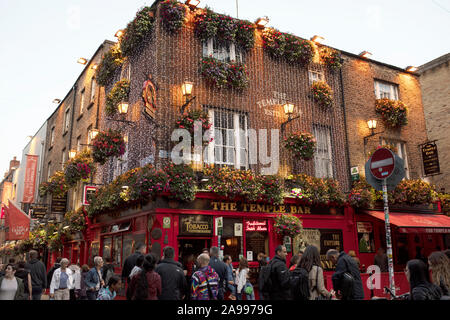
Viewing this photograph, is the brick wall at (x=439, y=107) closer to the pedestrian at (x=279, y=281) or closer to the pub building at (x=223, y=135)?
the pub building at (x=223, y=135)

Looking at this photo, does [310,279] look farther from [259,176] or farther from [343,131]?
[343,131]

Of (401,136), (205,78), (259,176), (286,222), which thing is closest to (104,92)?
(205,78)

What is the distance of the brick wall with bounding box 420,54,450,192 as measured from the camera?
19812 millimetres

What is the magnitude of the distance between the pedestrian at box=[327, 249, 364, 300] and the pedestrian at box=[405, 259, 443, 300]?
6.95 feet

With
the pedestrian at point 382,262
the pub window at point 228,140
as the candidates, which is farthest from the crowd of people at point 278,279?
the pedestrian at point 382,262

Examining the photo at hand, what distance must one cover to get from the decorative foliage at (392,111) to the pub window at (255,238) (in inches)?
330

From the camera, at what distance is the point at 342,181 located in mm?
16719

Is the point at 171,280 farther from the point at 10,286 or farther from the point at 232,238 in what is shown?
the point at 232,238

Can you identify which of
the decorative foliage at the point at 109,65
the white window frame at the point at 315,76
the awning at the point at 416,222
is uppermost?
the decorative foliage at the point at 109,65

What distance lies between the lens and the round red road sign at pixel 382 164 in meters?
6.93

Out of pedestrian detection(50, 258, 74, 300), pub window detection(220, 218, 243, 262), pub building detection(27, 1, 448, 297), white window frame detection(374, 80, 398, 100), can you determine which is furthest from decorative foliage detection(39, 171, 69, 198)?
white window frame detection(374, 80, 398, 100)

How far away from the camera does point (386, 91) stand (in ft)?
64.1

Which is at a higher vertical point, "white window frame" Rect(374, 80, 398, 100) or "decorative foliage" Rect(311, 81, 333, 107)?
"white window frame" Rect(374, 80, 398, 100)

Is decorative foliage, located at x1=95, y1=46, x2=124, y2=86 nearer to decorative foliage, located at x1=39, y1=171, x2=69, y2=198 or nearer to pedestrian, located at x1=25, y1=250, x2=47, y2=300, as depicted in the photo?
decorative foliage, located at x1=39, y1=171, x2=69, y2=198
